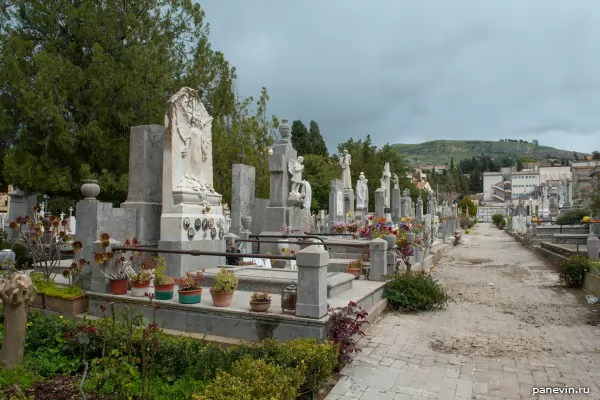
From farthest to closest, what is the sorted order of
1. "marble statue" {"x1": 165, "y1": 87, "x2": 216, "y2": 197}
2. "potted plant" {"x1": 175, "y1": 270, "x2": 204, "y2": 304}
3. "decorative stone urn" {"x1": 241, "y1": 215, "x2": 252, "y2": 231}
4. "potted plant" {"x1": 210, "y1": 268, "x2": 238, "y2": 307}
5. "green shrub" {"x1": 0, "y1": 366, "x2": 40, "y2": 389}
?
"decorative stone urn" {"x1": 241, "y1": 215, "x2": 252, "y2": 231} → "marble statue" {"x1": 165, "y1": 87, "x2": 216, "y2": 197} → "potted plant" {"x1": 175, "y1": 270, "x2": 204, "y2": 304} → "potted plant" {"x1": 210, "y1": 268, "x2": 238, "y2": 307} → "green shrub" {"x1": 0, "y1": 366, "x2": 40, "y2": 389}

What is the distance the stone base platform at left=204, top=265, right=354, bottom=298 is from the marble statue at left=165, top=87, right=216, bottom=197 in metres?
1.97

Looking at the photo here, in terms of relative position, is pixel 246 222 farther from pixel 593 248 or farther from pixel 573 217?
pixel 573 217

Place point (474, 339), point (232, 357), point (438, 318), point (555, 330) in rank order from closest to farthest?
point (232, 357) → point (474, 339) → point (555, 330) → point (438, 318)

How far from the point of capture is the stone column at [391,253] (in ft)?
33.6

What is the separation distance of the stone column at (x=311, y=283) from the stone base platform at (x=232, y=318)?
0.12 meters

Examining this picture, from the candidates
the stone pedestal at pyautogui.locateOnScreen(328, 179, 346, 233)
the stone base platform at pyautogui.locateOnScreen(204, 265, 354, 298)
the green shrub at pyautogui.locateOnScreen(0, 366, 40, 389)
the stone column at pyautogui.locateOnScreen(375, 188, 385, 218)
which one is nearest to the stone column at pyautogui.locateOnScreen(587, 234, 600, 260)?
the stone base platform at pyautogui.locateOnScreen(204, 265, 354, 298)

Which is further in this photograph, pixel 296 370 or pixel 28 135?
pixel 28 135

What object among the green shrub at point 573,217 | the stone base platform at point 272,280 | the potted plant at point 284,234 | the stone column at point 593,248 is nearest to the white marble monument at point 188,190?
the stone base platform at point 272,280

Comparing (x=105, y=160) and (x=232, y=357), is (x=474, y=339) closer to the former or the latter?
(x=232, y=357)

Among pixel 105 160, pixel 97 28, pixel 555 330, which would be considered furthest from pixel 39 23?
pixel 555 330

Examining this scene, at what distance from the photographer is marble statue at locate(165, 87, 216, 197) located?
8.75 metres

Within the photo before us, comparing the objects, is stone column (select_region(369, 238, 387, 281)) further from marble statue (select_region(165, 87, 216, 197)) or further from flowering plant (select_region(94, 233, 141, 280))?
flowering plant (select_region(94, 233, 141, 280))

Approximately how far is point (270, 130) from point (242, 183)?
10768 millimetres

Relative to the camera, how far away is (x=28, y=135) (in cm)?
1712
